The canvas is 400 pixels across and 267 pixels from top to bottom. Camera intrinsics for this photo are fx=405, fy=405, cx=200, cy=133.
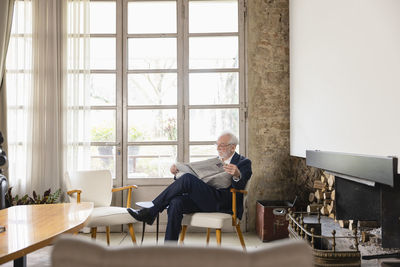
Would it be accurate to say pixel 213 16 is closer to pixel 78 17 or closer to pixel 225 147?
pixel 78 17

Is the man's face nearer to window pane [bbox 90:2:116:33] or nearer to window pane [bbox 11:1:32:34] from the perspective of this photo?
window pane [bbox 90:2:116:33]

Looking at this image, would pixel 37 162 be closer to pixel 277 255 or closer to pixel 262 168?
pixel 262 168

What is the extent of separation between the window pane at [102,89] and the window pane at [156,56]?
0.34 metres

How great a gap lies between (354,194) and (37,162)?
12.5 ft

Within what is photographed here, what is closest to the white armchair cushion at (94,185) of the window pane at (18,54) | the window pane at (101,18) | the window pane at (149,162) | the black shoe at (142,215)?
the black shoe at (142,215)

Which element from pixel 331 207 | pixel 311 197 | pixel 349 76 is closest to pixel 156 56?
pixel 311 197

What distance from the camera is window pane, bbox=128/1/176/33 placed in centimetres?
523

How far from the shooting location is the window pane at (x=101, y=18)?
5.22 meters

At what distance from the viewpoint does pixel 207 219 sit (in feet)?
12.0

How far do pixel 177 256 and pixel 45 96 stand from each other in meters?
Result: 4.69

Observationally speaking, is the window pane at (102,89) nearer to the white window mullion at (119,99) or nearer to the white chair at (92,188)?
the white window mullion at (119,99)

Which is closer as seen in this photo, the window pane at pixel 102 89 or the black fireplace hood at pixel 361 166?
the black fireplace hood at pixel 361 166

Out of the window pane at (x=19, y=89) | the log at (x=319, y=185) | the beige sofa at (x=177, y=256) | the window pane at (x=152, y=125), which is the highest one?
the window pane at (x=19, y=89)

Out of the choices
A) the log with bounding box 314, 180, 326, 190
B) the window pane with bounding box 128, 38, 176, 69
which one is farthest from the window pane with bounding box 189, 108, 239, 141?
the log with bounding box 314, 180, 326, 190
